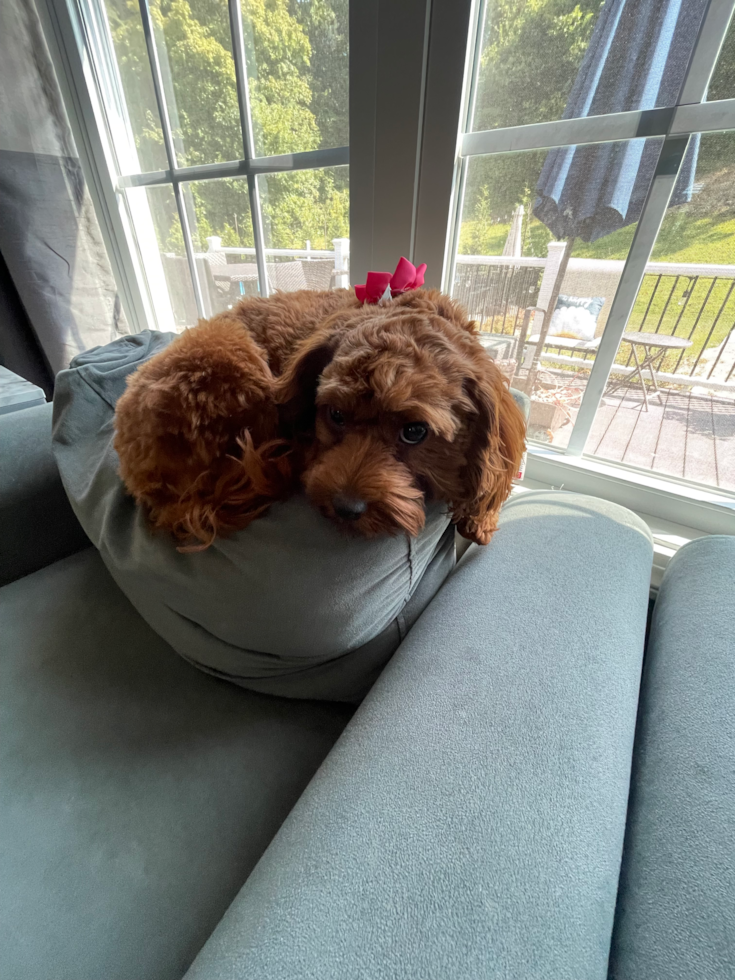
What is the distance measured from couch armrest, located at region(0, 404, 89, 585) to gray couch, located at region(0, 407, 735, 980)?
6.2 inches

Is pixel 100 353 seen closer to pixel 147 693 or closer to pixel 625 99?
pixel 147 693

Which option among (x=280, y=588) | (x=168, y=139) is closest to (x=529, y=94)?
(x=280, y=588)

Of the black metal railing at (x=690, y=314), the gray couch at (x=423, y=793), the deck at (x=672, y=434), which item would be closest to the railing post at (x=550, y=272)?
the black metal railing at (x=690, y=314)

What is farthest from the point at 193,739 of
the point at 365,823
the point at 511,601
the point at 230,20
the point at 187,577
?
the point at 230,20

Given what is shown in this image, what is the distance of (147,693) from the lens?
0.71m

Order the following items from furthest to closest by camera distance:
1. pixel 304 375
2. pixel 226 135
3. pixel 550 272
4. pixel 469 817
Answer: pixel 226 135 < pixel 550 272 < pixel 304 375 < pixel 469 817

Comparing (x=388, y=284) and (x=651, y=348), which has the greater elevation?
(x=388, y=284)

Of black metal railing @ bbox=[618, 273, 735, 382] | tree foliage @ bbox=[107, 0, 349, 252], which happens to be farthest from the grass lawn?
tree foliage @ bbox=[107, 0, 349, 252]

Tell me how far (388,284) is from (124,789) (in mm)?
852

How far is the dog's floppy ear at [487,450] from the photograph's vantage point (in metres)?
0.60

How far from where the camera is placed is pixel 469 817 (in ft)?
1.33

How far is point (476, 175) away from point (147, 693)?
4.00 feet

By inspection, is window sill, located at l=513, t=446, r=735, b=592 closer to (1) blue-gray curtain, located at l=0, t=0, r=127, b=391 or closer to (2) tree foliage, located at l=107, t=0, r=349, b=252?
(2) tree foliage, located at l=107, t=0, r=349, b=252

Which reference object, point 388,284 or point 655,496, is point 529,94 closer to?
point 388,284
